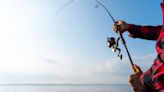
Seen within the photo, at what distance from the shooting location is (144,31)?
4422 millimetres

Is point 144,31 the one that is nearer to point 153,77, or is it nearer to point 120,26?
point 120,26

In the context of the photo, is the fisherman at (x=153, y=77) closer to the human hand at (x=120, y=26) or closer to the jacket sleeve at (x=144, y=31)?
the jacket sleeve at (x=144, y=31)

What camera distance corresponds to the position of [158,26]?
4.31 m

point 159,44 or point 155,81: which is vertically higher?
point 159,44

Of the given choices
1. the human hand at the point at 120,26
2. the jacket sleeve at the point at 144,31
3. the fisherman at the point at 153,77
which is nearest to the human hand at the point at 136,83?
the fisherman at the point at 153,77

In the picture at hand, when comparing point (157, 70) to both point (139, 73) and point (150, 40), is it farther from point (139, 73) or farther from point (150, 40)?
point (150, 40)

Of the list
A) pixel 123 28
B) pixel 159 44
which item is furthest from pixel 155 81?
pixel 123 28

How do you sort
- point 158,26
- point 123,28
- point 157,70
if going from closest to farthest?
point 157,70 → point 158,26 → point 123,28

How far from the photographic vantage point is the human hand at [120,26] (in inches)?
184

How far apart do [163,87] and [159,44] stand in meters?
0.42

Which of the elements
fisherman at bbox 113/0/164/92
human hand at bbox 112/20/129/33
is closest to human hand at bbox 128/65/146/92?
fisherman at bbox 113/0/164/92

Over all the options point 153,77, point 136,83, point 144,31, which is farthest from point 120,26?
point 153,77

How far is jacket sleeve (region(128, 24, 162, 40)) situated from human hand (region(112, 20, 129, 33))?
0.07 meters

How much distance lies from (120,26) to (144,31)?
44 cm
